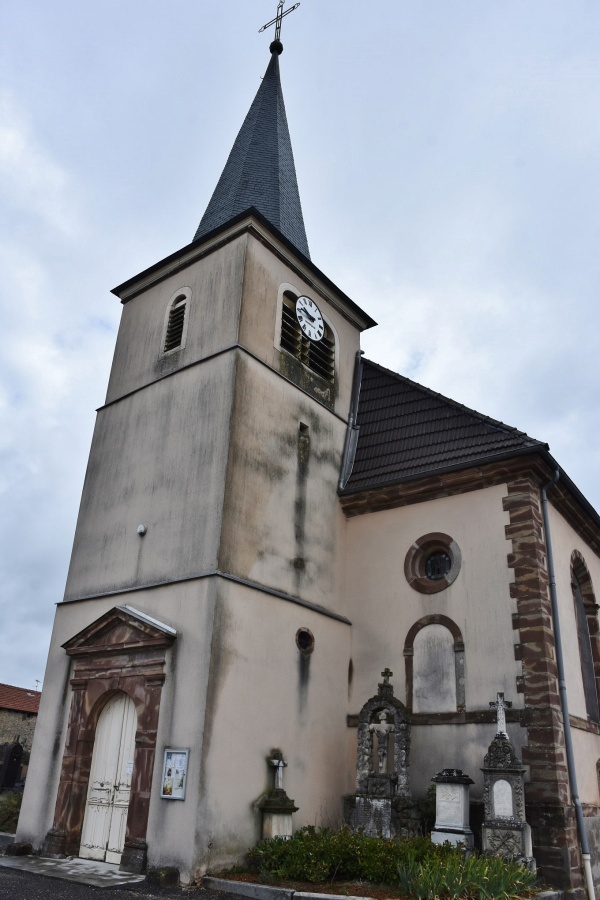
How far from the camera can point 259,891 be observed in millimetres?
8734

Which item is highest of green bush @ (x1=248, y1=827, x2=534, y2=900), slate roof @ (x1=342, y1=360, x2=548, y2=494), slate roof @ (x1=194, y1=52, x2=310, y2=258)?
slate roof @ (x1=194, y1=52, x2=310, y2=258)

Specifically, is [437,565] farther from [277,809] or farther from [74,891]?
[74,891]

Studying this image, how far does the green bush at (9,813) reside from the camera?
14188 mm

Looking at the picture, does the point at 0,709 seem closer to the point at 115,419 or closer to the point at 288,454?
the point at 115,419

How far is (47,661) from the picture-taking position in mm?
13586

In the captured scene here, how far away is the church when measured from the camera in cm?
1080

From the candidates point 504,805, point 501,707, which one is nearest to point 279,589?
point 501,707

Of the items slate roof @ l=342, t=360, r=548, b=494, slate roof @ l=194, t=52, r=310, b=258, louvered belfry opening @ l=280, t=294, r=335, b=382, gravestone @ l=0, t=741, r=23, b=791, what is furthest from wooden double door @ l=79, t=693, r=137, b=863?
slate roof @ l=194, t=52, r=310, b=258

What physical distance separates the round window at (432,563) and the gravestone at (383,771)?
181 cm

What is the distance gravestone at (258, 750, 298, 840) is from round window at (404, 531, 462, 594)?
3.94 meters

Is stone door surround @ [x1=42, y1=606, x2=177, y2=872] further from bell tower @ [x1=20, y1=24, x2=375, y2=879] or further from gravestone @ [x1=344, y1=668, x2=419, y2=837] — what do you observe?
gravestone @ [x1=344, y1=668, x2=419, y2=837]

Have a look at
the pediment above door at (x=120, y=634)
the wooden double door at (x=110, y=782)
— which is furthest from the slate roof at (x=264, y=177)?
the wooden double door at (x=110, y=782)

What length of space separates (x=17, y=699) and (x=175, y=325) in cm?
2210

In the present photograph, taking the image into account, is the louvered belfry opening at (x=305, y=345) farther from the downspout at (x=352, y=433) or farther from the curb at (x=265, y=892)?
the curb at (x=265, y=892)
